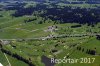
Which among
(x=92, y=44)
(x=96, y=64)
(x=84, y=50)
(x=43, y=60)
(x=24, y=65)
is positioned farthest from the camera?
(x=92, y=44)

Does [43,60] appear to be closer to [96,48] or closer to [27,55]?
[27,55]

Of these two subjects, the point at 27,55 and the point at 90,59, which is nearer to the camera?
the point at 90,59

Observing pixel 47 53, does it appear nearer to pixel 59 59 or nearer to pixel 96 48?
pixel 59 59

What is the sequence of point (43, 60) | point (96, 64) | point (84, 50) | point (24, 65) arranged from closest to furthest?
point (96, 64) < point (24, 65) < point (43, 60) < point (84, 50)

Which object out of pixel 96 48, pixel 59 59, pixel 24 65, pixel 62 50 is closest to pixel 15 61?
pixel 24 65

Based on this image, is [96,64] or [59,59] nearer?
[96,64]

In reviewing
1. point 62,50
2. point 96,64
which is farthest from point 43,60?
point 96,64

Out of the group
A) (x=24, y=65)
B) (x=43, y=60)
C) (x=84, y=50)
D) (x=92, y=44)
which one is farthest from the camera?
(x=92, y=44)

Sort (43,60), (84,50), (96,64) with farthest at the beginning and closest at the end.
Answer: (84,50)
(43,60)
(96,64)
